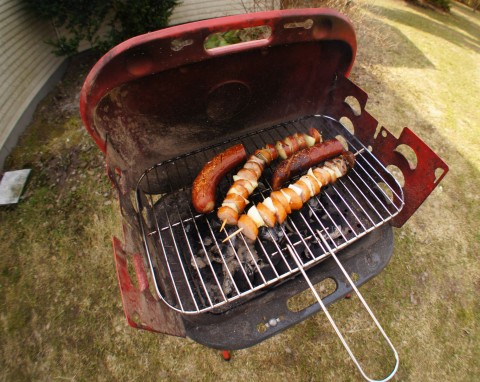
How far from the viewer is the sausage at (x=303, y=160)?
238 centimetres

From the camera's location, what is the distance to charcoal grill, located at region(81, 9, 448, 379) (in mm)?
1688

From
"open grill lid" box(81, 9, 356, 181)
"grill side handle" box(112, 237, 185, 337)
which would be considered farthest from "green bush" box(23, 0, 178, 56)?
"grill side handle" box(112, 237, 185, 337)

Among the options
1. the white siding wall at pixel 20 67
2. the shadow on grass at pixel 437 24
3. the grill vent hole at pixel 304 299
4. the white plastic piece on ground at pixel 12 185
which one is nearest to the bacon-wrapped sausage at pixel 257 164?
the grill vent hole at pixel 304 299

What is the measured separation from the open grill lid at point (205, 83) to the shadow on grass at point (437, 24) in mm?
8195

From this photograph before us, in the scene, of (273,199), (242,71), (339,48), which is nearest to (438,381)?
(273,199)

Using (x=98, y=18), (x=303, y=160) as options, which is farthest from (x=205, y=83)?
(x=98, y=18)

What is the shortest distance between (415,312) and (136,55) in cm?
355

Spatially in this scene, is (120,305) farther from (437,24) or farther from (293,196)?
(437,24)

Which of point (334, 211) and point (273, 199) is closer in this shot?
point (273, 199)

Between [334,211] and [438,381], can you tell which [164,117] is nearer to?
[334,211]

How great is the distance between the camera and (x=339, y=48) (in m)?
2.22

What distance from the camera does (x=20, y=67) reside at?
16.1ft

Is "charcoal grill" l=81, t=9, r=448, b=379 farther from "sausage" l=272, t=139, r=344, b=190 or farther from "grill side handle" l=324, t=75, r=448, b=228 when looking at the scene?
"sausage" l=272, t=139, r=344, b=190

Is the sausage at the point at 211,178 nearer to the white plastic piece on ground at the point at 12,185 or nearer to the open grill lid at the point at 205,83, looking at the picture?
the open grill lid at the point at 205,83
